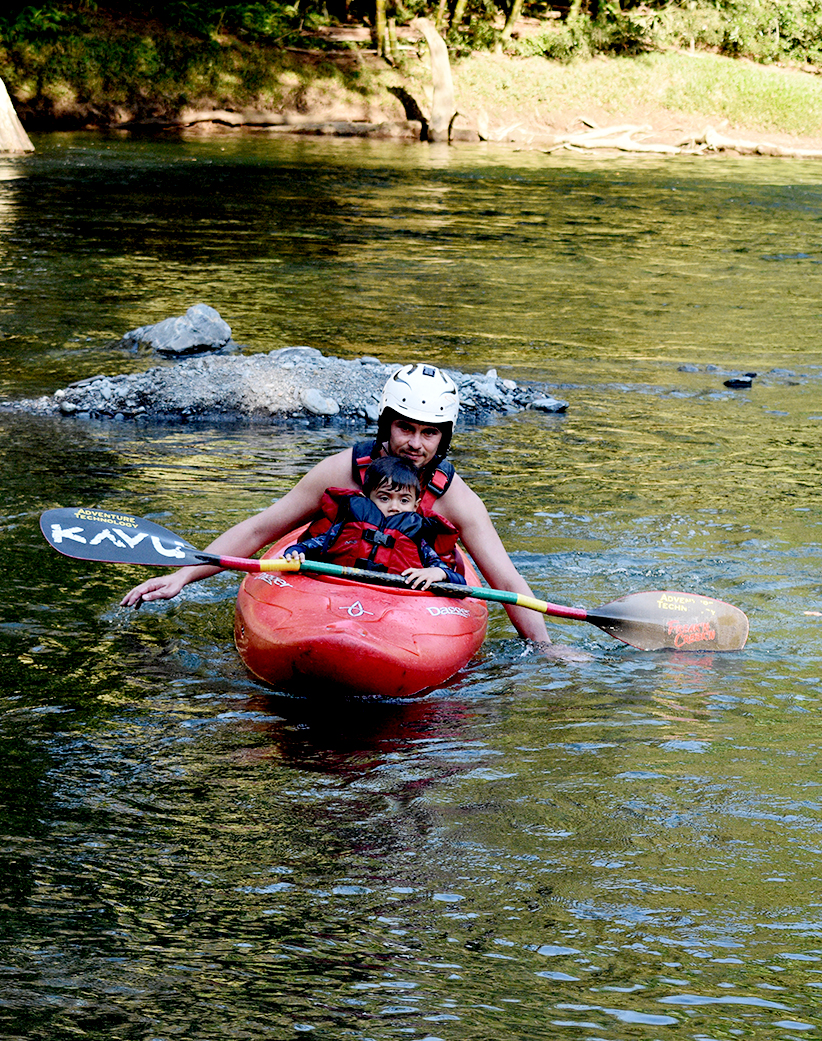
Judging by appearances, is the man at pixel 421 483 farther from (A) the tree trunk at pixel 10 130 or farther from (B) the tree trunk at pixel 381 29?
(B) the tree trunk at pixel 381 29

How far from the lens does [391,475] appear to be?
4.70 meters

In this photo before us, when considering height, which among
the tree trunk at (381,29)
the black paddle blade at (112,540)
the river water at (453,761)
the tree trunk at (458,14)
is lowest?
the river water at (453,761)

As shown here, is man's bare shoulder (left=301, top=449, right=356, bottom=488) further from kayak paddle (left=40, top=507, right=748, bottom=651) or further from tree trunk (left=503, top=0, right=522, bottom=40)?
tree trunk (left=503, top=0, right=522, bottom=40)

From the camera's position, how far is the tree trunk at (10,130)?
20734mm

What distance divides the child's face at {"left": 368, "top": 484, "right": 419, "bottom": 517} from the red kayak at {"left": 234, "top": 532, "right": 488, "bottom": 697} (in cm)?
35

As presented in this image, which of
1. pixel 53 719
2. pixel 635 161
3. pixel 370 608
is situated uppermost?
pixel 635 161

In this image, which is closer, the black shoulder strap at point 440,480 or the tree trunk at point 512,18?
the black shoulder strap at point 440,480

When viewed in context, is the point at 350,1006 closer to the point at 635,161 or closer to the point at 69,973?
the point at 69,973

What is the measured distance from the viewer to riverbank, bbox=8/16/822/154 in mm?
26359

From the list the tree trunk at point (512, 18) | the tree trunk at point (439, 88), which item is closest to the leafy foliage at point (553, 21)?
the tree trunk at point (512, 18)

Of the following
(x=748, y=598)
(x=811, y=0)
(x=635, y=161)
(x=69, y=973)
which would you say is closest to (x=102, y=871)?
(x=69, y=973)

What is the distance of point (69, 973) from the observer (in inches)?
108

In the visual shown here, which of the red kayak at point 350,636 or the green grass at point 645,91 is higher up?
the green grass at point 645,91

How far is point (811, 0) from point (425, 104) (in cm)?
1158
